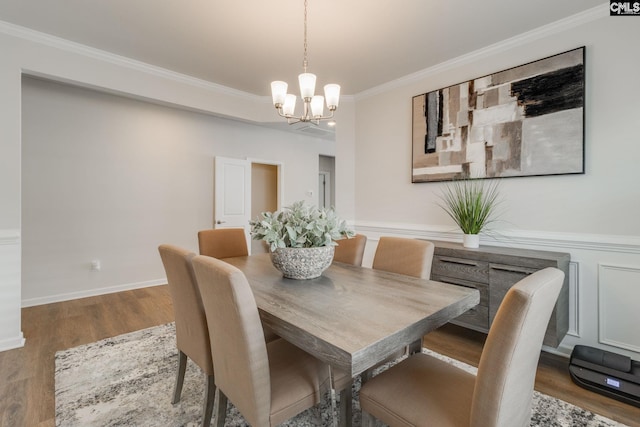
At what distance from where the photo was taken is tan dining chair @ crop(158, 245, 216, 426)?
1451 millimetres

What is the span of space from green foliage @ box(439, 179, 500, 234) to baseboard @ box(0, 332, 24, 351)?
3.94 m

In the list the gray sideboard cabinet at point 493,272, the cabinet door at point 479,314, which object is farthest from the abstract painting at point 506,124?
the cabinet door at point 479,314

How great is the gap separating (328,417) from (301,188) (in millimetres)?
4543

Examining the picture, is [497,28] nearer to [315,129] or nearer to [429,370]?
[429,370]

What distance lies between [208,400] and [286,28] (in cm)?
272

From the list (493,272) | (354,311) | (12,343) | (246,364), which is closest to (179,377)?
(246,364)

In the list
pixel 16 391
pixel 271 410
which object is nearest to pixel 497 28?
pixel 271 410

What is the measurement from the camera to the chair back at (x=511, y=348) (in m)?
0.83

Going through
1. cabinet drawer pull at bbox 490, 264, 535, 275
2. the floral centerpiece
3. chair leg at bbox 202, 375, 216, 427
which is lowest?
chair leg at bbox 202, 375, 216, 427

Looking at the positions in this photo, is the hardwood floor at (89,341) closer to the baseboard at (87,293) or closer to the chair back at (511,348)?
the baseboard at (87,293)

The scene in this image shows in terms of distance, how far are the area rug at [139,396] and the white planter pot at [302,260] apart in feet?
2.20

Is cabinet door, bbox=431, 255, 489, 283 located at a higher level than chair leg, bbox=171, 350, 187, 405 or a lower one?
higher

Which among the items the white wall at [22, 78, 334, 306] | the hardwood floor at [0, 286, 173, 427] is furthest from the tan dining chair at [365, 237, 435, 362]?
the white wall at [22, 78, 334, 306]

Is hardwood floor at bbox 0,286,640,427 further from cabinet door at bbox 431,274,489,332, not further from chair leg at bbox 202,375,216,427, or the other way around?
chair leg at bbox 202,375,216,427
